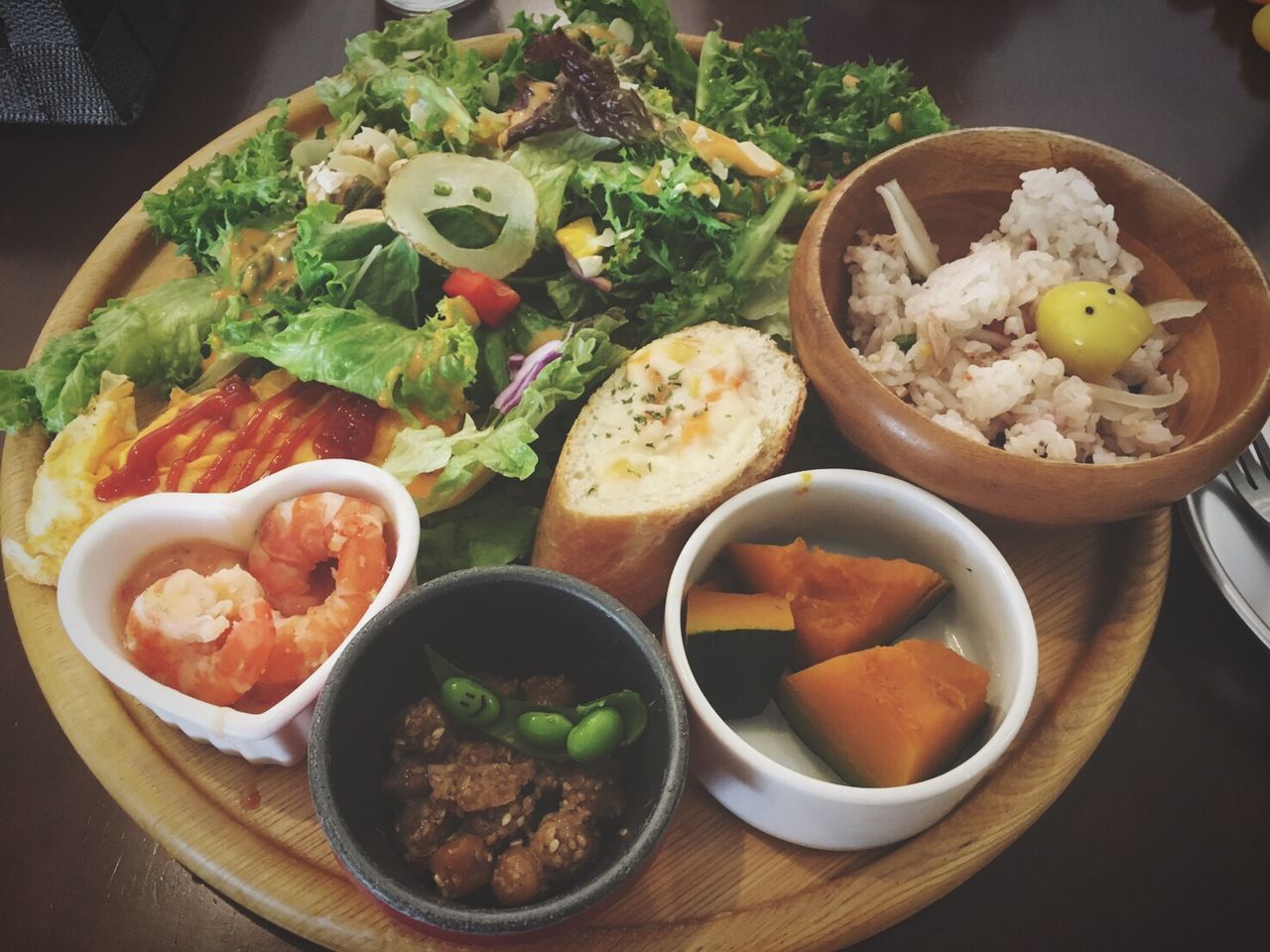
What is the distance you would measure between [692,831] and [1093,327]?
103 cm

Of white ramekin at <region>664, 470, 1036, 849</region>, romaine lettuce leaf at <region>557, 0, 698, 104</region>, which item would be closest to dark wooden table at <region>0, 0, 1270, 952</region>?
white ramekin at <region>664, 470, 1036, 849</region>

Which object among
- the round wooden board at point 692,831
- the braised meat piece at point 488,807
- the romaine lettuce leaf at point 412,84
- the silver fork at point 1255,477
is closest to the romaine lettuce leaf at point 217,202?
the romaine lettuce leaf at point 412,84

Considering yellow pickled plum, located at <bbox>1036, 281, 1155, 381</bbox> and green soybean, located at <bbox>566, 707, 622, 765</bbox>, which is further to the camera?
yellow pickled plum, located at <bbox>1036, 281, 1155, 381</bbox>

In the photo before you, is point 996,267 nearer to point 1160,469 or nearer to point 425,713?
point 1160,469

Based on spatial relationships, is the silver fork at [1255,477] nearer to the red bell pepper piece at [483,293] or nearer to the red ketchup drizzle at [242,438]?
the red bell pepper piece at [483,293]

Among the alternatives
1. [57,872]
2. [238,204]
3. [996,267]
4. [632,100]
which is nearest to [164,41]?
[238,204]

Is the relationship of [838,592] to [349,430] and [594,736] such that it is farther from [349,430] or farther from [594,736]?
[349,430]

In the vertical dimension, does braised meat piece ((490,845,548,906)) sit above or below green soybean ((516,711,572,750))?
below

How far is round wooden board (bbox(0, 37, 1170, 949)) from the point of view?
1217mm

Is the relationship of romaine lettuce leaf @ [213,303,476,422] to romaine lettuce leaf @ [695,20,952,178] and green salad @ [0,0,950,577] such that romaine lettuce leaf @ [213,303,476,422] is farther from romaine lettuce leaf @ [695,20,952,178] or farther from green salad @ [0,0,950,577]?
romaine lettuce leaf @ [695,20,952,178]

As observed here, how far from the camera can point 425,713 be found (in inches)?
46.4

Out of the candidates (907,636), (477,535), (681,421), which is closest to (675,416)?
(681,421)

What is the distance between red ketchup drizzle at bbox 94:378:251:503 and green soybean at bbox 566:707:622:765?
0.91m

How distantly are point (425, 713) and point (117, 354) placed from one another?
1.00 metres
